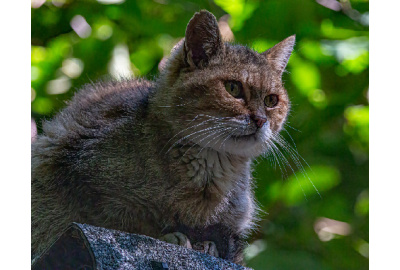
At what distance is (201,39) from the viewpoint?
181cm

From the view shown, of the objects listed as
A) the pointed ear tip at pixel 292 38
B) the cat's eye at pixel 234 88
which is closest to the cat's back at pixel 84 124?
the cat's eye at pixel 234 88

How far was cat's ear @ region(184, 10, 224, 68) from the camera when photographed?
1765 mm

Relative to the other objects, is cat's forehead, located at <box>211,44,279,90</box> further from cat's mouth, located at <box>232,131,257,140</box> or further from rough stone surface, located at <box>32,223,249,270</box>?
rough stone surface, located at <box>32,223,249,270</box>

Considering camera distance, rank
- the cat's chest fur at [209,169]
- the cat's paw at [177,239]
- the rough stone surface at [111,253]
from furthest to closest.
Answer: the cat's chest fur at [209,169]
the cat's paw at [177,239]
the rough stone surface at [111,253]

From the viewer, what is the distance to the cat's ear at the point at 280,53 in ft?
6.50

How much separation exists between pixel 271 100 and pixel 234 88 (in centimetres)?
17

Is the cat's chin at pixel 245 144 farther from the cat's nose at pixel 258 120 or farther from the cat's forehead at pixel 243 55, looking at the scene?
the cat's forehead at pixel 243 55

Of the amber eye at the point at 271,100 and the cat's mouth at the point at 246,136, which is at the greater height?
the amber eye at the point at 271,100

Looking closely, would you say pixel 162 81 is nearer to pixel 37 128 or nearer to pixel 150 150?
pixel 150 150

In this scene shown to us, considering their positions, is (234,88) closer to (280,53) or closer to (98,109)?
(280,53)

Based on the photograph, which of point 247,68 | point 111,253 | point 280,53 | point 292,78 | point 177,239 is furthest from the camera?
point 292,78

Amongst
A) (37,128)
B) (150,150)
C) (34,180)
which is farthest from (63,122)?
(150,150)

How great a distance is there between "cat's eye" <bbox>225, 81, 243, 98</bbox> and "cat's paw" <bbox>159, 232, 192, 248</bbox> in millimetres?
498

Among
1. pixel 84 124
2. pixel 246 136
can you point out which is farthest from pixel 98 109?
pixel 246 136
